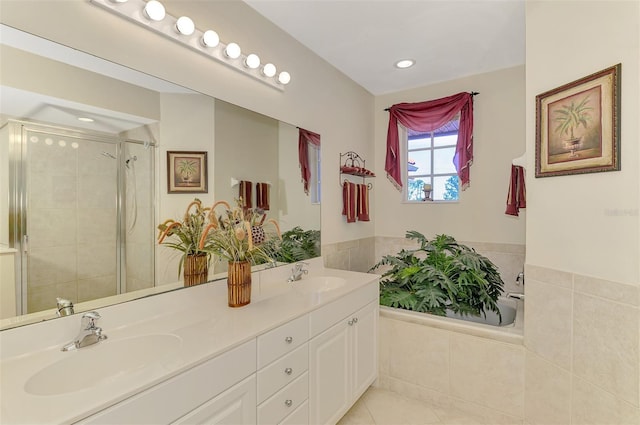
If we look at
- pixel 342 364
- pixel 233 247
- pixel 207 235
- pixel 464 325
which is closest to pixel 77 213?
pixel 207 235

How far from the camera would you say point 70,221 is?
3.84 ft

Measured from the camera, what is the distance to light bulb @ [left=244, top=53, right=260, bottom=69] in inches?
71.4

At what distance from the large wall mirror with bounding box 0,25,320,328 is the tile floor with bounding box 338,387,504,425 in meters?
1.33

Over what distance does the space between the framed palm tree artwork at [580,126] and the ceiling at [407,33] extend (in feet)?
2.59

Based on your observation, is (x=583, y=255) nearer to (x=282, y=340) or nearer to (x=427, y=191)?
(x=282, y=340)

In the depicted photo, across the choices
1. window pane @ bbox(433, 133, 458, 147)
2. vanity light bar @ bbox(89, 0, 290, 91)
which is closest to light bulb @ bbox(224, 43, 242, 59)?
vanity light bar @ bbox(89, 0, 290, 91)

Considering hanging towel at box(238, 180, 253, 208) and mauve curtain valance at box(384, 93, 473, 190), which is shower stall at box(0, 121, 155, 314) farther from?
mauve curtain valance at box(384, 93, 473, 190)

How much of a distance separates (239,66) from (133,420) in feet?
5.62

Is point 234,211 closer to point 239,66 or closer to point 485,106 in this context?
point 239,66

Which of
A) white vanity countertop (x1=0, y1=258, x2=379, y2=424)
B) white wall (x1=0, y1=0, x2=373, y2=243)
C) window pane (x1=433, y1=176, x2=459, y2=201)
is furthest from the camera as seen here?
window pane (x1=433, y1=176, x2=459, y2=201)

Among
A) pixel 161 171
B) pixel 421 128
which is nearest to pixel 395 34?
pixel 421 128

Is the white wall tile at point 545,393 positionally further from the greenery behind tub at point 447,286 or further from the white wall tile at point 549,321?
the greenery behind tub at point 447,286

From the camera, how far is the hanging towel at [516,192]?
2.64 metres

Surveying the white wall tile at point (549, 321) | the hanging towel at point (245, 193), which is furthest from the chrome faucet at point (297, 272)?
the white wall tile at point (549, 321)
